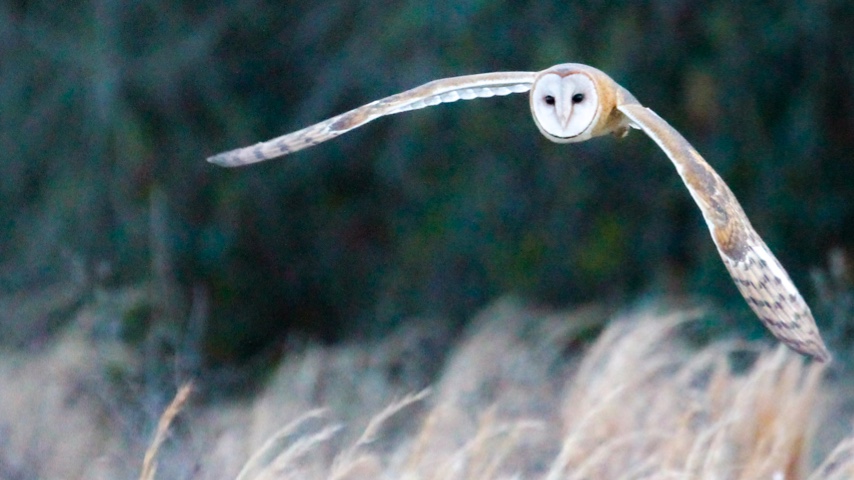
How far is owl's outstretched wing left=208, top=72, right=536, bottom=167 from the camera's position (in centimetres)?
247

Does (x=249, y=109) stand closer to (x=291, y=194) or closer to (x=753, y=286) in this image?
(x=291, y=194)

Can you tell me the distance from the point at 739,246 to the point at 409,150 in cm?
443

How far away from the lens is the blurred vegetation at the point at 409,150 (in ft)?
20.0

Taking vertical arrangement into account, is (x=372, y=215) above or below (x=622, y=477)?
above

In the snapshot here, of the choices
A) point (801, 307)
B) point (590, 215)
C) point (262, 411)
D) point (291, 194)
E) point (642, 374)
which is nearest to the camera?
point (801, 307)

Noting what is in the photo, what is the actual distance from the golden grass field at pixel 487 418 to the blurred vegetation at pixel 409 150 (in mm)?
949

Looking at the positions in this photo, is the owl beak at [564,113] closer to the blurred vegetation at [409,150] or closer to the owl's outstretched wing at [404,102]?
the owl's outstretched wing at [404,102]

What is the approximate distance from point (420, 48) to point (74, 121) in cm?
204

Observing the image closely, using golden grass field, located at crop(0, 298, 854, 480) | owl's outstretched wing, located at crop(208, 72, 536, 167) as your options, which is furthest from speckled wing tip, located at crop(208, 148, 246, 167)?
golden grass field, located at crop(0, 298, 854, 480)

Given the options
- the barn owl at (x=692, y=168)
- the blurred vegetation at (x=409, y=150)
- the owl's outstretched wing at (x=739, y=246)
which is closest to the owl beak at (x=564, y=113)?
the barn owl at (x=692, y=168)

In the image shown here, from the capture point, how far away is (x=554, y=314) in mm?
6438

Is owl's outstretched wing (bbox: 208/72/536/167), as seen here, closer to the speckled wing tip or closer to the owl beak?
the speckled wing tip

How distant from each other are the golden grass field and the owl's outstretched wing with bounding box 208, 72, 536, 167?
518mm

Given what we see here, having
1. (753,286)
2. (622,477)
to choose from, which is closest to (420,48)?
(622,477)
